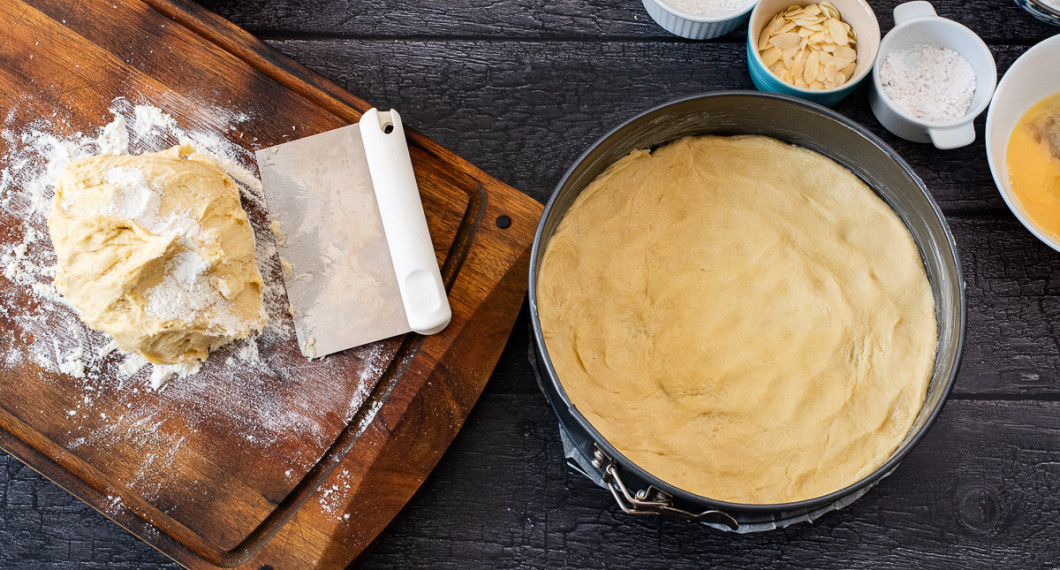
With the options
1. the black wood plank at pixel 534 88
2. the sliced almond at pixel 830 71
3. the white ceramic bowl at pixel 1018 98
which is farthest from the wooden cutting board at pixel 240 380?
the white ceramic bowl at pixel 1018 98

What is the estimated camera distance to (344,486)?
108 centimetres

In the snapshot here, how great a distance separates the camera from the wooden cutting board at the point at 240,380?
109 centimetres

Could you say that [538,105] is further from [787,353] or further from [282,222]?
[787,353]

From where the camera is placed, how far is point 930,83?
1173mm

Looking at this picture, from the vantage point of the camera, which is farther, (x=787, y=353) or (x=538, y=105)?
(x=538, y=105)

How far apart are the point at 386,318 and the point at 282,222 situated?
23 centimetres

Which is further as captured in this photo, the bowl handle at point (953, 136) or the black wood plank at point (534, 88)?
the black wood plank at point (534, 88)

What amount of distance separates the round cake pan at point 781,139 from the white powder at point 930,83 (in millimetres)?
195

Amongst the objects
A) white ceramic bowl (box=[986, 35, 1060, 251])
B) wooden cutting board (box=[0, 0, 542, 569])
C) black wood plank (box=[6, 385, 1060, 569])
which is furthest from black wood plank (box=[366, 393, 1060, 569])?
white ceramic bowl (box=[986, 35, 1060, 251])

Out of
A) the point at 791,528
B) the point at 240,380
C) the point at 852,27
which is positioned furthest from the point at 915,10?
the point at 240,380

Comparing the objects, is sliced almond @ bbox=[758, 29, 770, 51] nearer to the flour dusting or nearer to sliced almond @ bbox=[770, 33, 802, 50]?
sliced almond @ bbox=[770, 33, 802, 50]

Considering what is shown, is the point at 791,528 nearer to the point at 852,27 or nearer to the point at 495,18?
the point at 852,27

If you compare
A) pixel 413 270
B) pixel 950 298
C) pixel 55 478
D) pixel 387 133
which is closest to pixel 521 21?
pixel 387 133

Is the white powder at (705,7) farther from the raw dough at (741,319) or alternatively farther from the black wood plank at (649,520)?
the black wood plank at (649,520)
